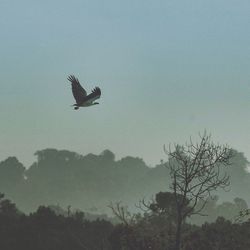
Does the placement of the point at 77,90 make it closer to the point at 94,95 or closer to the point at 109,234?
the point at 94,95

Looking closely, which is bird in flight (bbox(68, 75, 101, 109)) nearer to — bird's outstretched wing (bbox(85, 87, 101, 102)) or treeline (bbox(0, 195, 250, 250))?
bird's outstretched wing (bbox(85, 87, 101, 102))

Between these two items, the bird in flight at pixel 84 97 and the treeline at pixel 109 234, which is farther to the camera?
the treeline at pixel 109 234

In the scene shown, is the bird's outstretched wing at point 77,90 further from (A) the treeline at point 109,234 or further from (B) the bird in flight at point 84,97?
→ (A) the treeline at point 109,234

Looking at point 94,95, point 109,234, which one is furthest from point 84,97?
point 109,234

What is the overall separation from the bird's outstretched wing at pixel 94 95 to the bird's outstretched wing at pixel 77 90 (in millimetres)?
273

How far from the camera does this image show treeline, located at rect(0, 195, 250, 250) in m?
21.8

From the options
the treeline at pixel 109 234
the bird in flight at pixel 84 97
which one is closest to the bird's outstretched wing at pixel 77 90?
the bird in flight at pixel 84 97

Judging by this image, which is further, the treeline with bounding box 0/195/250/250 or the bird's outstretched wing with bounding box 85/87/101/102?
the treeline with bounding box 0/195/250/250

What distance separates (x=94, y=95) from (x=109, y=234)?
2667cm

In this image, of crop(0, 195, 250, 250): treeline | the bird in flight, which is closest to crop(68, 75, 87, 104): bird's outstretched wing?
the bird in flight

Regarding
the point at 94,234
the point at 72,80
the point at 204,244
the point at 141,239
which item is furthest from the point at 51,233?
the point at 72,80

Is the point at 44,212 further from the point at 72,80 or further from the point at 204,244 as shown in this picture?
the point at 72,80

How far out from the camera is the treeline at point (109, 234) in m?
21.8

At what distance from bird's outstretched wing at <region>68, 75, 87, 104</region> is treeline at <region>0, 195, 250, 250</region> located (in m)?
5.69
